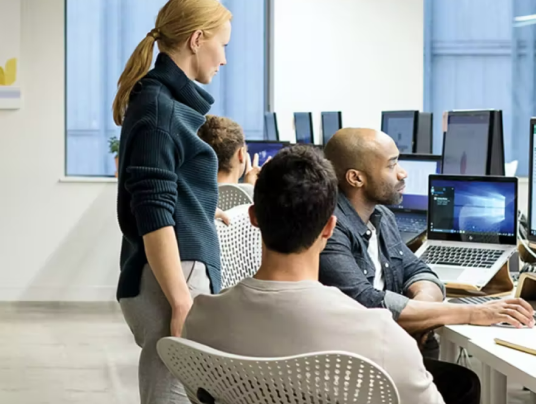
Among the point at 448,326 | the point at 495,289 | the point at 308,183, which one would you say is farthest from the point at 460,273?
the point at 308,183

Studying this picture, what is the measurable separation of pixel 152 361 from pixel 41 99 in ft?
16.1

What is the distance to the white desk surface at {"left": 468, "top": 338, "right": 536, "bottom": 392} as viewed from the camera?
69.6 inches

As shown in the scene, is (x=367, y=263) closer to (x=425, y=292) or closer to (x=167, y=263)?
(x=425, y=292)

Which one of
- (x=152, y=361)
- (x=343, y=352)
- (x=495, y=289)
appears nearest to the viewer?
(x=343, y=352)

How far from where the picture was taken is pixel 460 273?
2.77m

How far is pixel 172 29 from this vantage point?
2010 mm

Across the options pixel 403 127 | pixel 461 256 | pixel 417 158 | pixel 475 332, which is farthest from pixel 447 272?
pixel 403 127

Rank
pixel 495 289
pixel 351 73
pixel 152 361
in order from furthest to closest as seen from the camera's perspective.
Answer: pixel 351 73, pixel 495 289, pixel 152 361

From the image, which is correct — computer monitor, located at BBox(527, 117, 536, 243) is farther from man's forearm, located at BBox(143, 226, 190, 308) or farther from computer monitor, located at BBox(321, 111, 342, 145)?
computer monitor, located at BBox(321, 111, 342, 145)

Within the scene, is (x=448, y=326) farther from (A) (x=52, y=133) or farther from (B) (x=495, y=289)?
(A) (x=52, y=133)

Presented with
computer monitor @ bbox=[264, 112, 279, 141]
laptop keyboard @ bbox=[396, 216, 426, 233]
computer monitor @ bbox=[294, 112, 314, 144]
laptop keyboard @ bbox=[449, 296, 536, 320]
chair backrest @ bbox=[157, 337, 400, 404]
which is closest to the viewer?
chair backrest @ bbox=[157, 337, 400, 404]

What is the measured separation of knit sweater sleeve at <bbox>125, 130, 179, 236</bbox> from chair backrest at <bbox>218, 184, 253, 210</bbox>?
1.43 meters

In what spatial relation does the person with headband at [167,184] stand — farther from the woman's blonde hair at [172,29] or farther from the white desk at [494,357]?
the white desk at [494,357]

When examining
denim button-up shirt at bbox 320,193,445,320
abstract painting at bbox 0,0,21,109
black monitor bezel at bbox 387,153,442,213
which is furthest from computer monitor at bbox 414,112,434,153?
abstract painting at bbox 0,0,21,109
